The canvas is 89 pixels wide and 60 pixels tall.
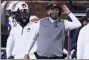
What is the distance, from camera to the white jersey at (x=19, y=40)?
5.36 metres

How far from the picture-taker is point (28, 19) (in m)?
5.48

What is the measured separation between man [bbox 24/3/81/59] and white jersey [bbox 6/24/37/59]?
0.16 m

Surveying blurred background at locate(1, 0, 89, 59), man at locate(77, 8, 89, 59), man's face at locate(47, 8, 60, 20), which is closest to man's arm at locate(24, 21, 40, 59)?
man's face at locate(47, 8, 60, 20)

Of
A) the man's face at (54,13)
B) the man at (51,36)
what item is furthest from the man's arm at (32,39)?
the man's face at (54,13)

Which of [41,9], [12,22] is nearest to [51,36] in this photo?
[12,22]

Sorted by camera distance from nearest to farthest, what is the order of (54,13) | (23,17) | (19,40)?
(54,13) → (19,40) → (23,17)

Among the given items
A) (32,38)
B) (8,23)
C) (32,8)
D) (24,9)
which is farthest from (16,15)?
(32,8)

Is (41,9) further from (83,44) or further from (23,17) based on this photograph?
(83,44)

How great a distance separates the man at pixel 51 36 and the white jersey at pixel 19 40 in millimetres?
157

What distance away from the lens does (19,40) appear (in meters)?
5.41

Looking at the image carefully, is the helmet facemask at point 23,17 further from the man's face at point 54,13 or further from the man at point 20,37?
the man's face at point 54,13

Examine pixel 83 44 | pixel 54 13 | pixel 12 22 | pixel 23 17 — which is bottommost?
pixel 12 22

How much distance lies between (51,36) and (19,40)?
55 centimetres

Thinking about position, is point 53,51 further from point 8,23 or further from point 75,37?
point 8,23
